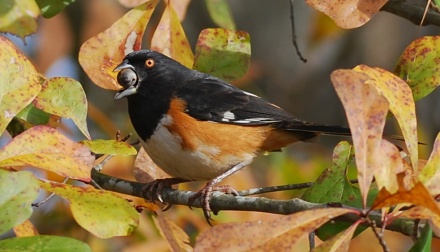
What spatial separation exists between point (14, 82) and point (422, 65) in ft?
3.64

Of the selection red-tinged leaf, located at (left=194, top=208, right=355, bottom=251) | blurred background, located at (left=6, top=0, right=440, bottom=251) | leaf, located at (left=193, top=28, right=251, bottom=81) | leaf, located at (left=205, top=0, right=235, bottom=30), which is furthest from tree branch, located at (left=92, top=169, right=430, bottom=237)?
blurred background, located at (left=6, top=0, right=440, bottom=251)

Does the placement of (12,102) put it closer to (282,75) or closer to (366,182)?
(366,182)

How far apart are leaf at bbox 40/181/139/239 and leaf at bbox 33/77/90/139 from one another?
45 cm

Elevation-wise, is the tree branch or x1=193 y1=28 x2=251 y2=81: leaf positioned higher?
x1=193 y1=28 x2=251 y2=81: leaf

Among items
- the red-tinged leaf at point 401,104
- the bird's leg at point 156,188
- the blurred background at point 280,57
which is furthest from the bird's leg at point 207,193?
the blurred background at point 280,57

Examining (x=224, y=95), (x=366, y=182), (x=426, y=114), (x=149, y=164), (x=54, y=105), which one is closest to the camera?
(x=366, y=182)

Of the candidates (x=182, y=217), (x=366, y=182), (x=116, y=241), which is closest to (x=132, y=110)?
(x=182, y=217)

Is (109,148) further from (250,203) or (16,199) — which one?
(16,199)

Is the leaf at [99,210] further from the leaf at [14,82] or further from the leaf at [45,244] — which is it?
the leaf at [14,82]

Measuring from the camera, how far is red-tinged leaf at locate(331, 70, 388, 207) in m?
1.57

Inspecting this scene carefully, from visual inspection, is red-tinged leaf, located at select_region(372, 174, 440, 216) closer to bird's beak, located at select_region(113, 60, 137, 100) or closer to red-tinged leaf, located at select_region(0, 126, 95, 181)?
red-tinged leaf, located at select_region(0, 126, 95, 181)

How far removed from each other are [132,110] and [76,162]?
1.50m

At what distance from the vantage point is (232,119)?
10.7 feet

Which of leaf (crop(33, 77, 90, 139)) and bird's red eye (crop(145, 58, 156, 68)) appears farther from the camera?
bird's red eye (crop(145, 58, 156, 68))
